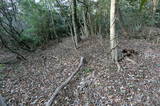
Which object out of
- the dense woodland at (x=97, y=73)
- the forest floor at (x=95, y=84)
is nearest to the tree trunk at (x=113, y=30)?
the dense woodland at (x=97, y=73)

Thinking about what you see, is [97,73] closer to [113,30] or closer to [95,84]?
[95,84]

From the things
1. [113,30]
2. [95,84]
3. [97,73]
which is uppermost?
[113,30]

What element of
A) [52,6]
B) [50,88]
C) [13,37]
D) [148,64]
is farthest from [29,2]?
[148,64]

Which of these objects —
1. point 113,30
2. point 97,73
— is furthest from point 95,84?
point 113,30

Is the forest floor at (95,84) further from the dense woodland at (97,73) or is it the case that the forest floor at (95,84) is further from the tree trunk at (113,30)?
the tree trunk at (113,30)

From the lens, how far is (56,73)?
503cm

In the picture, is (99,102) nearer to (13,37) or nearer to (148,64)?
(148,64)

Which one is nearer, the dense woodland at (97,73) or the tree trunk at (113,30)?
the dense woodland at (97,73)

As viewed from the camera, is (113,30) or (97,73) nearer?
(97,73)

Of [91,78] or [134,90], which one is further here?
[91,78]

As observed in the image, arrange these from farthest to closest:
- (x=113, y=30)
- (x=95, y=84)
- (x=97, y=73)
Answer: (x=113, y=30), (x=97, y=73), (x=95, y=84)

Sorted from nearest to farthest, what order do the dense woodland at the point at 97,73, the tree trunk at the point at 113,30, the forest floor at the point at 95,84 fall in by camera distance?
1. the forest floor at the point at 95,84
2. the dense woodland at the point at 97,73
3. the tree trunk at the point at 113,30

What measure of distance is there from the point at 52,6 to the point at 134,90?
8.54m

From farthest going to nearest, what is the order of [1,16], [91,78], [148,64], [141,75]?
[1,16] < [148,64] < [91,78] < [141,75]
